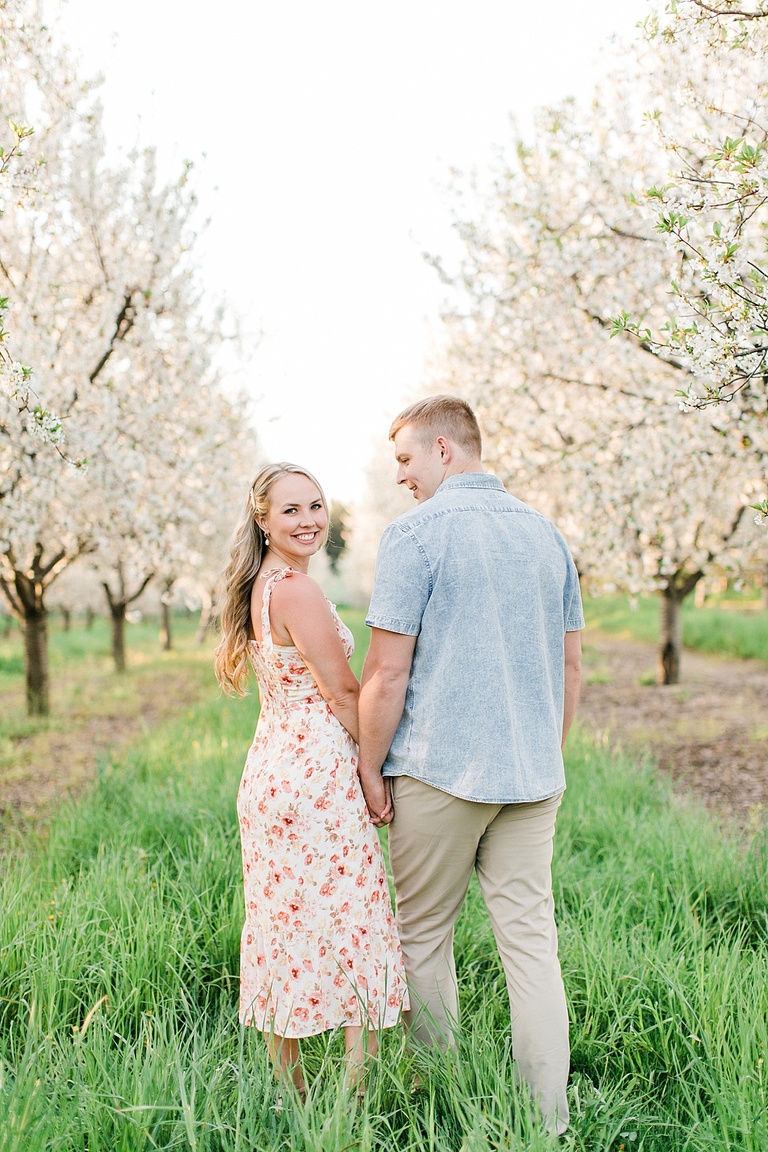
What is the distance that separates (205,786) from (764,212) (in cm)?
629

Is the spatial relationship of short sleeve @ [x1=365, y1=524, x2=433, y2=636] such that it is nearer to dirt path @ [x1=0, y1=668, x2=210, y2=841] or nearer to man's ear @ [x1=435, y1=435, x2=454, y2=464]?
man's ear @ [x1=435, y1=435, x2=454, y2=464]

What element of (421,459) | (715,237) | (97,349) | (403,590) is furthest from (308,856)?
(97,349)

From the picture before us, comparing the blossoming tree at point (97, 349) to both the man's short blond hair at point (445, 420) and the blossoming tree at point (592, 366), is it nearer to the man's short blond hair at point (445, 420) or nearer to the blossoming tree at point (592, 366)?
the blossoming tree at point (592, 366)

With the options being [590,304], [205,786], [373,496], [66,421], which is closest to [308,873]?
[205,786]

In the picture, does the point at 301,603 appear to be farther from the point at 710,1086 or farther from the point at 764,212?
the point at 764,212

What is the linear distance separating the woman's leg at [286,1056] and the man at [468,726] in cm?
40

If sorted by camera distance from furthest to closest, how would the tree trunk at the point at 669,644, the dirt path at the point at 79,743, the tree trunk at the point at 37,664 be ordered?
1. the tree trunk at the point at 669,644
2. the tree trunk at the point at 37,664
3. the dirt path at the point at 79,743

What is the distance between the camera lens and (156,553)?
9.17 metres

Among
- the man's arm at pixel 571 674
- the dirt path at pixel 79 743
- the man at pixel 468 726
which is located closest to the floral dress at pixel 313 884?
the man at pixel 468 726

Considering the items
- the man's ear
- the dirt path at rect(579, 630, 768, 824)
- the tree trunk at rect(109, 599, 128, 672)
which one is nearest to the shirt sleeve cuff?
the man's ear

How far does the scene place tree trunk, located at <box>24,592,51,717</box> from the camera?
10344 mm

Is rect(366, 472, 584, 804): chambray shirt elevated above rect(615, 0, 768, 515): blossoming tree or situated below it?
below

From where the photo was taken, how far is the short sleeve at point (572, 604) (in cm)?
280

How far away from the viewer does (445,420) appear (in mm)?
2674
